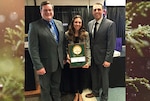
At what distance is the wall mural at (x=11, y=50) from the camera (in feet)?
6.70

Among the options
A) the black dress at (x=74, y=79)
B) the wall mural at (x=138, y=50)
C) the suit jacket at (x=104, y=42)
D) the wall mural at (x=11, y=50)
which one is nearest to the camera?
the wall mural at (x=11, y=50)

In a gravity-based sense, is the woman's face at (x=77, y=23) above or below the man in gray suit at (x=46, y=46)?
above

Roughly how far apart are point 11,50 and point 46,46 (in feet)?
1.60

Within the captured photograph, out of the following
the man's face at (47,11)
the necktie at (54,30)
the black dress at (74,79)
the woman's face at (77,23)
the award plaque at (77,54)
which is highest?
the man's face at (47,11)

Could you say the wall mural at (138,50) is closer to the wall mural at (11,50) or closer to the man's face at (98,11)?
the man's face at (98,11)

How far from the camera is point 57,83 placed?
108 inches

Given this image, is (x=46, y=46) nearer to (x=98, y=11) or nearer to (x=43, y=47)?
(x=43, y=47)

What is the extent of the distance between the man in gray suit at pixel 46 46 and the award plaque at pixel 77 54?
13cm

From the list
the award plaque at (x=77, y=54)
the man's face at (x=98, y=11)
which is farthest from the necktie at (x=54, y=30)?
the man's face at (x=98, y=11)

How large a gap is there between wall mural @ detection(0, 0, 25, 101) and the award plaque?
77 centimetres

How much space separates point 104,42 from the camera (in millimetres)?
2795

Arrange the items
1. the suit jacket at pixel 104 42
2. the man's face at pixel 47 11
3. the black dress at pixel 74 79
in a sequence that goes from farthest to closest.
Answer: the black dress at pixel 74 79
the suit jacket at pixel 104 42
the man's face at pixel 47 11

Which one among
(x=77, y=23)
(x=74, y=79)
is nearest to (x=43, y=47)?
(x=77, y=23)

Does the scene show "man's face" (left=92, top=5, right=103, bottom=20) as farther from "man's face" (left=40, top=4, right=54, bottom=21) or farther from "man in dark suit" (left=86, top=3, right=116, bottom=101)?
"man's face" (left=40, top=4, right=54, bottom=21)
